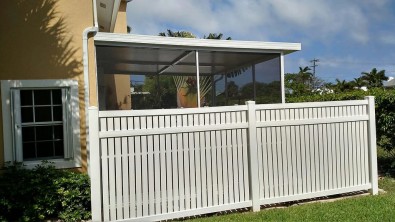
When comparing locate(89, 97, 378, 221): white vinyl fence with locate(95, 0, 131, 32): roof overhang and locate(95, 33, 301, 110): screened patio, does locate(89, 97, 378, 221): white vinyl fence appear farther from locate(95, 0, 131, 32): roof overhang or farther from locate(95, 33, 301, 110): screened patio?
locate(95, 0, 131, 32): roof overhang

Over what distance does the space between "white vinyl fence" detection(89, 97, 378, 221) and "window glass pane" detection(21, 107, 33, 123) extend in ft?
6.90

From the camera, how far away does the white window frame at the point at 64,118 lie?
6.02 m

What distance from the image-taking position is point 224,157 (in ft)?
18.2

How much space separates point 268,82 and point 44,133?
5.68 m

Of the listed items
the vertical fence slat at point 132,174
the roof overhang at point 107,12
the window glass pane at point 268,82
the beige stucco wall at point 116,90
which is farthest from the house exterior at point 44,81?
the window glass pane at point 268,82

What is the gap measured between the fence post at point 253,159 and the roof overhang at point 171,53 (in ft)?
9.03

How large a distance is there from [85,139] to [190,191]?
7.64 ft

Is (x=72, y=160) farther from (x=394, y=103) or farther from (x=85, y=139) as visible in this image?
(x=394, y=103)

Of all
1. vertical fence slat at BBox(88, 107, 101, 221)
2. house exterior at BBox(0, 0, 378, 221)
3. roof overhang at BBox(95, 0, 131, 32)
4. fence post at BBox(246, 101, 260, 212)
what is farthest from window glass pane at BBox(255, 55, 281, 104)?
vertical fence slat at BBox(88, 107, 101, 221)

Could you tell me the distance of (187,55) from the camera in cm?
838

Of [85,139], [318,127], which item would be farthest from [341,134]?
[85,139]

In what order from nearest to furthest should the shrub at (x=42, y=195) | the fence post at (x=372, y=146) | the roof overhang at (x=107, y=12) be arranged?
the shrub at (x=42, y=195)
the fence post at (x=372, y=146)
the roof overhang at (x=107, y=12)

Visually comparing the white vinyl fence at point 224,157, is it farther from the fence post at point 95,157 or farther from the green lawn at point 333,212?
the green lawn at point 333,212

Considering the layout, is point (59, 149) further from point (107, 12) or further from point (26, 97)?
point (107, 12)
